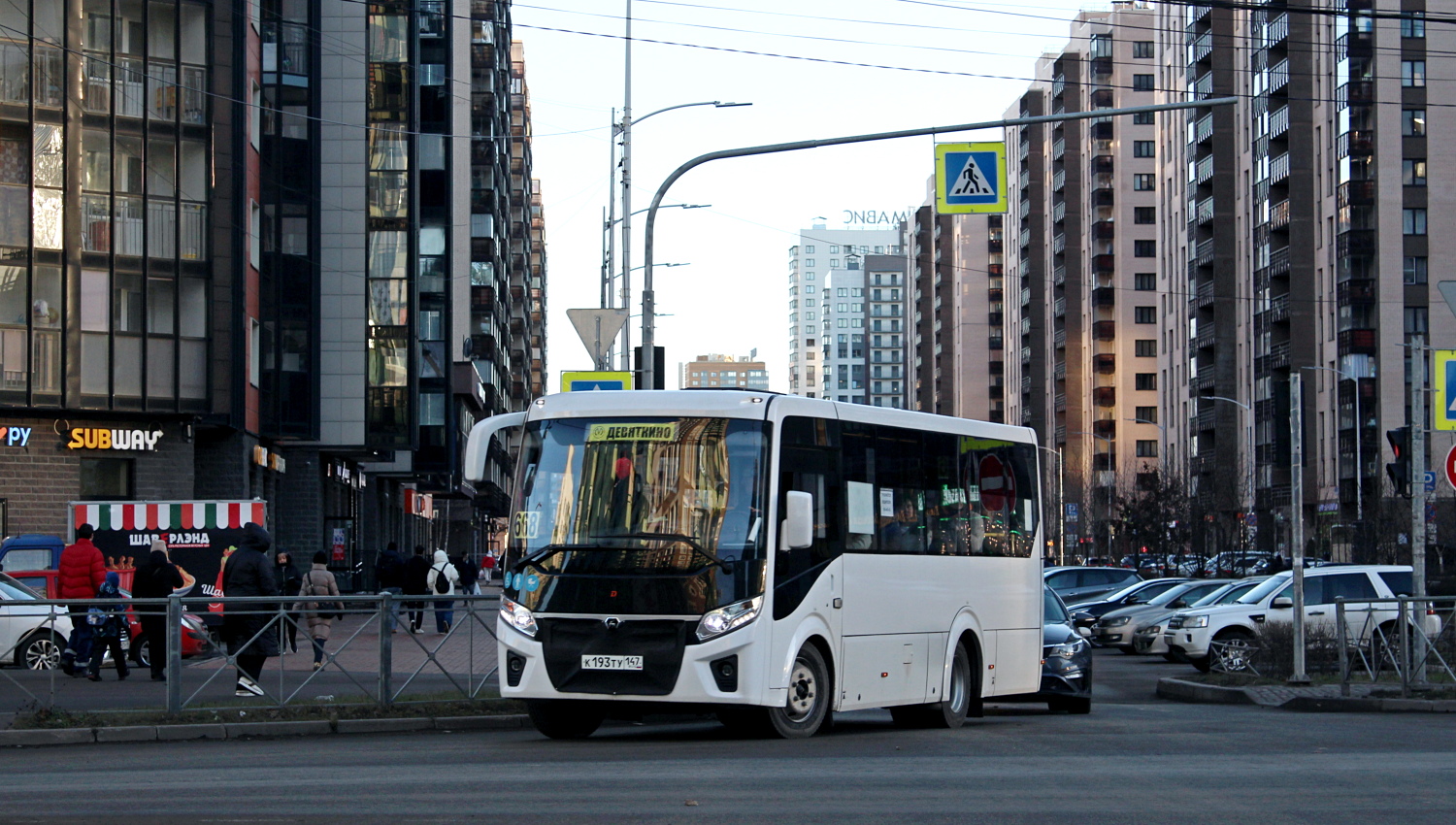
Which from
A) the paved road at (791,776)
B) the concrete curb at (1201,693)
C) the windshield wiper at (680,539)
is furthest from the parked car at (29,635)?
the concrete curb at (1201,693)

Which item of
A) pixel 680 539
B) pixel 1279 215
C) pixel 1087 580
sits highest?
pixel 1279 215

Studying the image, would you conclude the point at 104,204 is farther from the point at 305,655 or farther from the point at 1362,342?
the point at 1362,342

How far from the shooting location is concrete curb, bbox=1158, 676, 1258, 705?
2144 centimetres

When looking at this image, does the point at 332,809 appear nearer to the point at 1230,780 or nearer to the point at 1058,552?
the point at 1230,780

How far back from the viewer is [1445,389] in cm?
2069

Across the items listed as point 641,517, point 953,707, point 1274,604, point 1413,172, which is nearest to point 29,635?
point 641,517

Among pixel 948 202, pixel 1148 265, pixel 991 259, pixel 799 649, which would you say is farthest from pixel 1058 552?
pixel 799 649

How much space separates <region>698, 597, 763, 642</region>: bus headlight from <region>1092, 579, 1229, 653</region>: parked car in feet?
72.0

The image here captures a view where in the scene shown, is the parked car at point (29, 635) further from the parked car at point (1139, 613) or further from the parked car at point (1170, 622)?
the parked car at point (1139, 613)

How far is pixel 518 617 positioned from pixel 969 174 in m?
10.1

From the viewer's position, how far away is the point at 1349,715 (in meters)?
18.8

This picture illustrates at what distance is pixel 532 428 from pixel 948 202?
8.67 meters

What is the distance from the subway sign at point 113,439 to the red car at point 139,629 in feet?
23.6

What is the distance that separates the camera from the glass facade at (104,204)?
37062 millimetres
